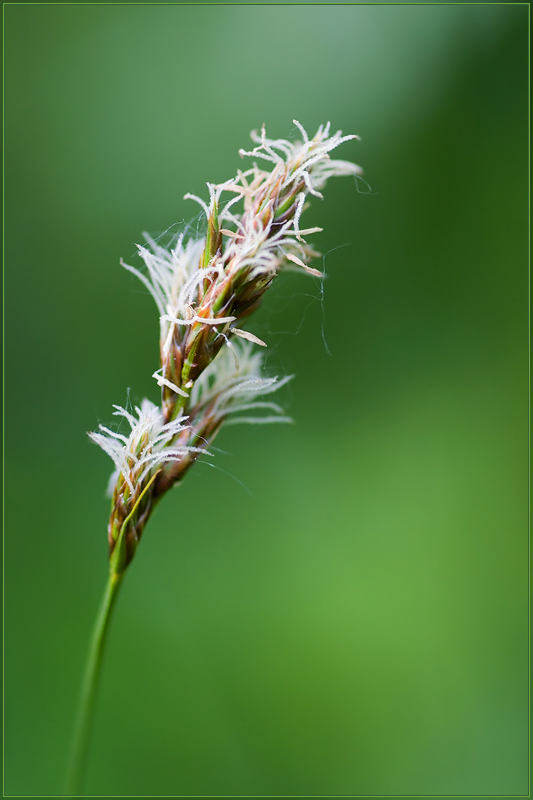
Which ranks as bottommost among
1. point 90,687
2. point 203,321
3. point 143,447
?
point 90,687

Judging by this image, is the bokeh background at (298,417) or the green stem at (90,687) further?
the bokeh background at (298,417)

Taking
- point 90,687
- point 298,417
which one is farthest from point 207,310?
point 298,417

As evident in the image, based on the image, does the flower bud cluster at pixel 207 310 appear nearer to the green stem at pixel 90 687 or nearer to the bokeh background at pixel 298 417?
A: the green stem at pixel 90 687

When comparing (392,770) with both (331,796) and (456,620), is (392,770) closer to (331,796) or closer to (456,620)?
(331,796)

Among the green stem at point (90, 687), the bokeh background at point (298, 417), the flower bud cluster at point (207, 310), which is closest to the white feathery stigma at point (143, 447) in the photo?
the flower bud cluster at point (207, 310)

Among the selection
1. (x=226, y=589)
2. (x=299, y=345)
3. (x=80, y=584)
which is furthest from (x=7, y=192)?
(x=226, y=589)

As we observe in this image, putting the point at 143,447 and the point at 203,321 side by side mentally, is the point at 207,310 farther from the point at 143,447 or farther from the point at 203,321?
the point at 143,447

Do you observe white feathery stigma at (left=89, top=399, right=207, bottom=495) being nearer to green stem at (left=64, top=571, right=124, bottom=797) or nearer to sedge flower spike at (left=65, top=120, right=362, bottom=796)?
sedge flower spike at (left=65, top=120, right=362, bottom=796)
